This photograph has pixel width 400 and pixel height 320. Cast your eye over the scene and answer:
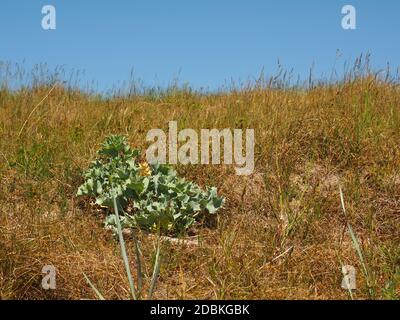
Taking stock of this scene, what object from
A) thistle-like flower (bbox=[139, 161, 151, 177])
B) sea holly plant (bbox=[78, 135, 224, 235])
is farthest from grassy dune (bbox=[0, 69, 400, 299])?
thistle-like flower (bbox=[139, 161, 151, 177])

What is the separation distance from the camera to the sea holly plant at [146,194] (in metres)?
4.57

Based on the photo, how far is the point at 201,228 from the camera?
4645 millimetres

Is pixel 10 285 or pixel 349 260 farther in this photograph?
pixel 349 260

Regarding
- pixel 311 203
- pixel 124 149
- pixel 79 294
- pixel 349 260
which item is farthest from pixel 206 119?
pixel 79 294

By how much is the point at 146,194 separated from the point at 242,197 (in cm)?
82

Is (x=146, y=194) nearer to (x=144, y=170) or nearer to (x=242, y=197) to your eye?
(x=144, y=170)

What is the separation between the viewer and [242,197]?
14.9 ft

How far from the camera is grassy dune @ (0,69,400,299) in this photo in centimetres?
373

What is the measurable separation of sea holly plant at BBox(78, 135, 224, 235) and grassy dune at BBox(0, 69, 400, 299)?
0.60ft

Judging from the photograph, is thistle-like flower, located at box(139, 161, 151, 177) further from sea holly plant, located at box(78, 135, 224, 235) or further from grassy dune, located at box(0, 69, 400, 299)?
grassy dune, located at box(0, 69, 400, 299)

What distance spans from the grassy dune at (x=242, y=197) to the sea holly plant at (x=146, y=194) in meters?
0.18
